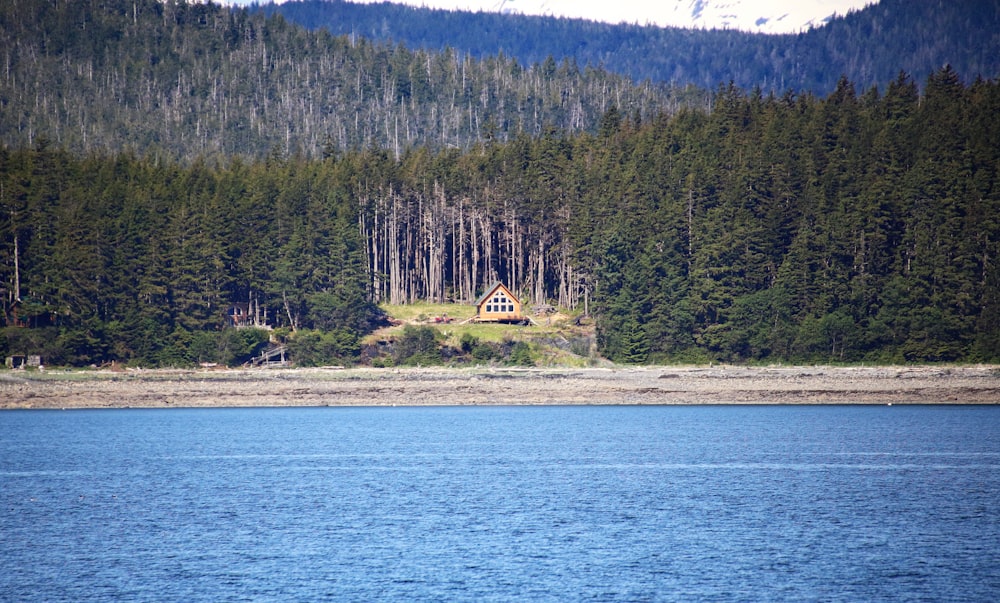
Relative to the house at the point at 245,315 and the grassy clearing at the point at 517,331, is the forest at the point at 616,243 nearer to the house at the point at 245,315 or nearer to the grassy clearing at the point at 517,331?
the house at the point at 245,315

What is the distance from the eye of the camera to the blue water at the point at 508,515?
25266 mm

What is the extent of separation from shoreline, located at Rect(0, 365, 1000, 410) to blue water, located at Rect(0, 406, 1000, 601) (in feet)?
36.8

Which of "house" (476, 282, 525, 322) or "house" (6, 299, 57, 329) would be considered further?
"house" (476, 282, 525, 322)

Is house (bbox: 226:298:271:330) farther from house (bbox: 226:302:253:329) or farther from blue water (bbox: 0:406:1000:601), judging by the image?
blue water (bbox: 0:406:1000:601)

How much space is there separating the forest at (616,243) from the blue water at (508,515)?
23212 mm

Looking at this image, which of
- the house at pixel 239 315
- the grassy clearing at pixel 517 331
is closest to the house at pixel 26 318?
the house at pixel 239 315

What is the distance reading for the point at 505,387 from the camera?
3056 inches

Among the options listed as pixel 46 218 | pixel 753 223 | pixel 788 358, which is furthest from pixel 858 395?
pixel 46 218

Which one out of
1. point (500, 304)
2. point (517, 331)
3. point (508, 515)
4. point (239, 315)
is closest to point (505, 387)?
point (517, 331)

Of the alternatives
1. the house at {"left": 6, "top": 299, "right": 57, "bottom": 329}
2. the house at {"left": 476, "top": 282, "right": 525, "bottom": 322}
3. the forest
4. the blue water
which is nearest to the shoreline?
the forest

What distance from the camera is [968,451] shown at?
4925cm

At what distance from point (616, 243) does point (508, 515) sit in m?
60.9

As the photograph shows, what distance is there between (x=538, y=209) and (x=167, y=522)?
248ft

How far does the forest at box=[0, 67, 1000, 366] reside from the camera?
84.8 meters
